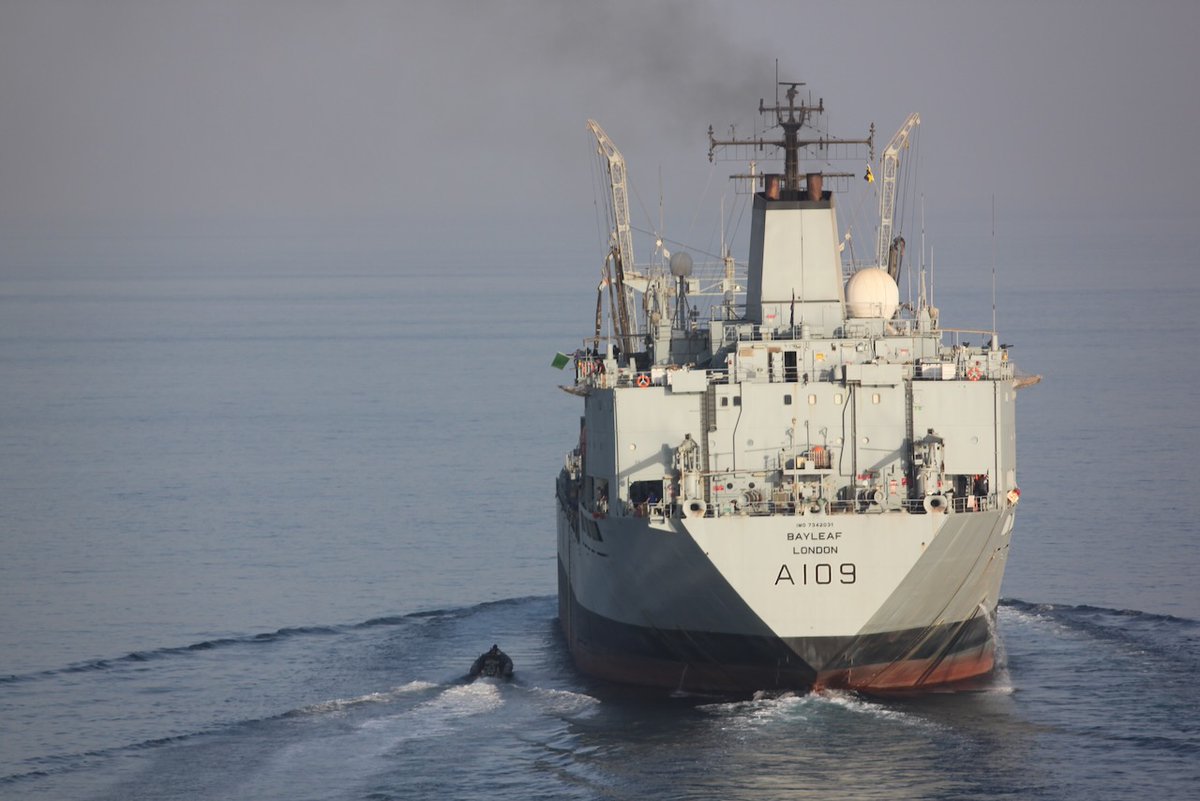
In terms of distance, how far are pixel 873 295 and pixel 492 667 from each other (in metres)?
13.4

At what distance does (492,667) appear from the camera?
44406 mm

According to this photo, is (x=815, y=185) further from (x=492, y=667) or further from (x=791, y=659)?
(x=492, y=667)

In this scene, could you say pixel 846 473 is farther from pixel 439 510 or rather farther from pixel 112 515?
pixel 112 515

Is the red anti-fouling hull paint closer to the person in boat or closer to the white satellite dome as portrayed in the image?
the person in boat

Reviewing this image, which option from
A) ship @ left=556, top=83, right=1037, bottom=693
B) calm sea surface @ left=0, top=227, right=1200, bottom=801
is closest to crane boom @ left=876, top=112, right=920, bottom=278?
calm sea surface @ left=0, top=227, right=1200, bottom=801

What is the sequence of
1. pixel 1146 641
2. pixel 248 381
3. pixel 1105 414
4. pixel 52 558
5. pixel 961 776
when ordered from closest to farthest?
pixel 961 776
pixel 1146 641
pixel 52 558
pixel 1105 414
pixel 248 381

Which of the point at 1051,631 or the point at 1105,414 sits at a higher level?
the point at 1105,414

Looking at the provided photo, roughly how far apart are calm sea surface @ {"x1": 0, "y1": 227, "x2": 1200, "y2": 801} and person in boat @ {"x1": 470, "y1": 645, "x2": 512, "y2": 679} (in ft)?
2.10

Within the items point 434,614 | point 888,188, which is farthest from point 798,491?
point 888,188

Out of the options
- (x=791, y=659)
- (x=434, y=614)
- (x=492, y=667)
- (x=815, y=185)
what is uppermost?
(x=815, y=185)

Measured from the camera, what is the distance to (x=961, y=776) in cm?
3531

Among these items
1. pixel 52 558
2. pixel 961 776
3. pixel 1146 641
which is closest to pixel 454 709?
pixel 961 776

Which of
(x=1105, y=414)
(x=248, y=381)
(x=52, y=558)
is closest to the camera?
(x=52, y=558)

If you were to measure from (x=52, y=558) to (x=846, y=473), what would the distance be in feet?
99.8
